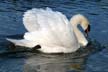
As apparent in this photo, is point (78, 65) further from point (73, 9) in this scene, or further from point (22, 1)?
point (22, 1)

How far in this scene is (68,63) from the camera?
35.6 ft

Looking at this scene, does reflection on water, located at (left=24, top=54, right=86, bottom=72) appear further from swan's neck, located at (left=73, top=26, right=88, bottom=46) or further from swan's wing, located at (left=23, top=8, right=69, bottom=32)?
swan's neck, located at (left=73, top=26, right=88, bottom=46)

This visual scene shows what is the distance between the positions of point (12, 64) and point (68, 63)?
1258 mm

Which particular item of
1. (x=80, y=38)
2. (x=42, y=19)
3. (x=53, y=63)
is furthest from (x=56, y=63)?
(x=80, y=38)

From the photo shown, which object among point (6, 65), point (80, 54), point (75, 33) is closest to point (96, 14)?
point (75, 33)

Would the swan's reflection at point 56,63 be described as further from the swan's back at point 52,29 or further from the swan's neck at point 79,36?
the swan's neck at point 79,36

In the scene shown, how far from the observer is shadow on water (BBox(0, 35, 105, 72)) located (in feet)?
34.2

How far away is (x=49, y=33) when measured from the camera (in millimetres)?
11492

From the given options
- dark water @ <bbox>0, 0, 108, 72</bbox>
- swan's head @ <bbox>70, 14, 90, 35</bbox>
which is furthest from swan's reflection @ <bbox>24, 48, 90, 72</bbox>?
swan's head @ <bbox>70, 14, 90, 35</bbox>

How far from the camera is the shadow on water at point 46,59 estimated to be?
34.2ft

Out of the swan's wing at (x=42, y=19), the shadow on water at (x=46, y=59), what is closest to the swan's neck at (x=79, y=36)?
the shadow on water at (x=46, y=59)

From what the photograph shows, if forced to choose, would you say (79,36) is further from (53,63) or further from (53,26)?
(53,63)

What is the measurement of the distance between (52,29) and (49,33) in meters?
0.12

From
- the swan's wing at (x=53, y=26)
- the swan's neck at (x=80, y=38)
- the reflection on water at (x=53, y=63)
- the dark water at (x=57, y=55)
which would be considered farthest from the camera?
the swan's neck at (x=80, y=38)
